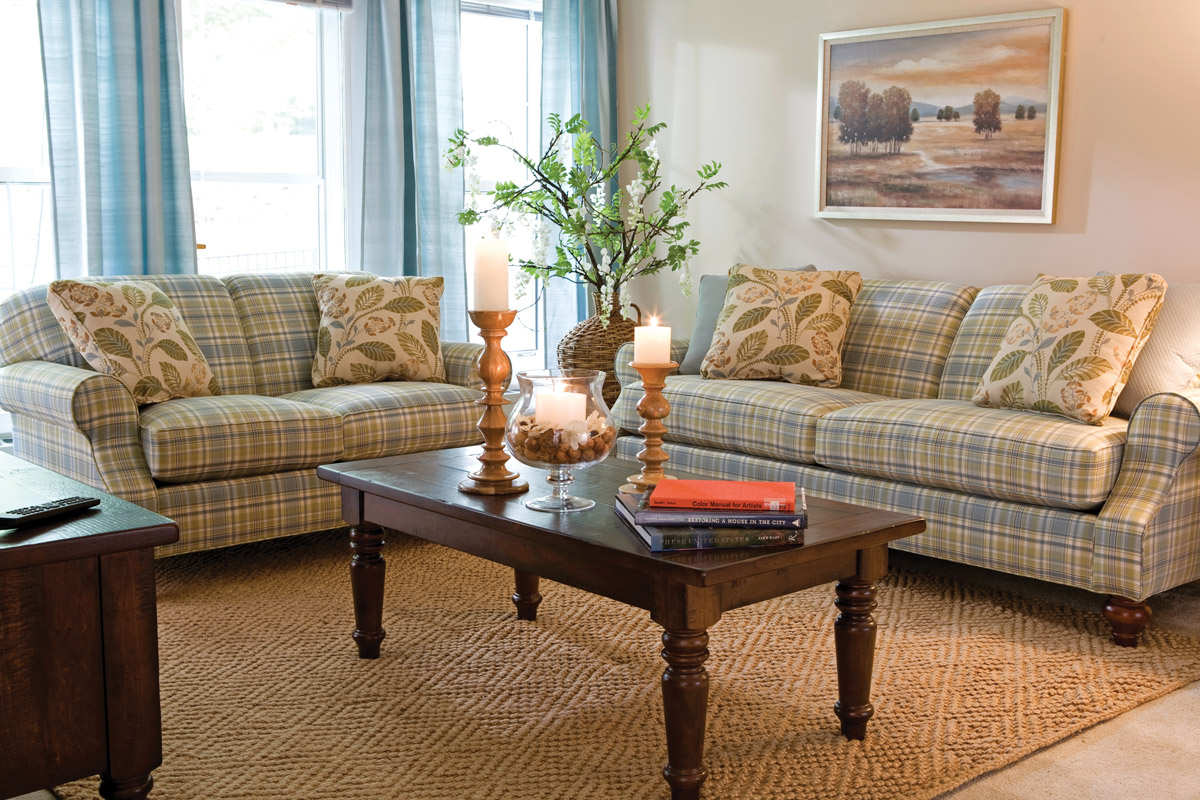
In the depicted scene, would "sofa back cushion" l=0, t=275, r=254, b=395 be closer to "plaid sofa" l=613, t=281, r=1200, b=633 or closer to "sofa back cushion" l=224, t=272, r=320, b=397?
"sofa back cushion" l=224, t=272, r=320, b=397

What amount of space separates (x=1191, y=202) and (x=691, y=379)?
1.71m

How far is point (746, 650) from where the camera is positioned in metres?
2.67

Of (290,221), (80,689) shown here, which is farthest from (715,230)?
(80,689)

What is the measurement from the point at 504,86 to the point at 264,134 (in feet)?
3.97

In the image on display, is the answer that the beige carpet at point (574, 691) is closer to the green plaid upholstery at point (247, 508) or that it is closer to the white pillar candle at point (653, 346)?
the green plaid upholstery at point (247, 508)

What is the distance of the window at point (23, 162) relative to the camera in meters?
4.02

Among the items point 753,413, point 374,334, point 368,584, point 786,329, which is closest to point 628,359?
point 786,329

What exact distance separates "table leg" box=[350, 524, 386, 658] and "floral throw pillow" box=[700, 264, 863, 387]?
1674mm

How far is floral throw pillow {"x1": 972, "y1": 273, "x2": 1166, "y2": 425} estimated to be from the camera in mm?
3002

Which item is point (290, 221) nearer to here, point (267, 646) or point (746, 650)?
point (267, 646)

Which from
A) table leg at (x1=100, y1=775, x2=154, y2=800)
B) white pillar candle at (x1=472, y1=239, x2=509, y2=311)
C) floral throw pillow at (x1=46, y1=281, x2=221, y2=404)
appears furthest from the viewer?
floral throw pillow at (x1=46, y1=281, x2=221, y2=404)

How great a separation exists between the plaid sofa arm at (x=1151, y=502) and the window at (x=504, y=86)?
9.84ft

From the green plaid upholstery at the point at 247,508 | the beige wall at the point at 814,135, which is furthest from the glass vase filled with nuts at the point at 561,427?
the beige wall at the point at 814,135

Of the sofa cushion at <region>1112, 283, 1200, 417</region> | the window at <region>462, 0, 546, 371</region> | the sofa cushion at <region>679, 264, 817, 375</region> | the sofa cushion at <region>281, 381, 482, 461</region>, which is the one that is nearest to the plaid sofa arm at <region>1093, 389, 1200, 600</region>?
the sofa cushion at <region>1112, 283, 1200, 417</region>
